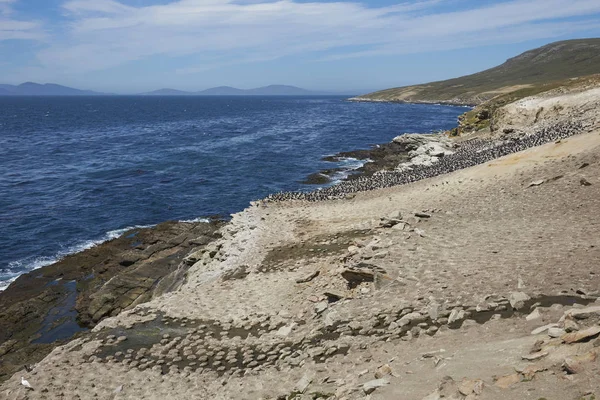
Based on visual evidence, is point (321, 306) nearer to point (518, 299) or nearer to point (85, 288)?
point (518, 299)

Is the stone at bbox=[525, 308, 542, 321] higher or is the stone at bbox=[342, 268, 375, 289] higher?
the stone at bbox=[525, 308, 542, 321]

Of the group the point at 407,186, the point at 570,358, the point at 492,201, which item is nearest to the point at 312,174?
the point at 407,186

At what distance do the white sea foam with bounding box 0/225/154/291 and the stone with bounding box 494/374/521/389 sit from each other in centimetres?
2986

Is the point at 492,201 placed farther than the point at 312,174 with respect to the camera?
No

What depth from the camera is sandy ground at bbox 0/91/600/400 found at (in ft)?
28.6

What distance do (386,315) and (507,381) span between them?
220 inches

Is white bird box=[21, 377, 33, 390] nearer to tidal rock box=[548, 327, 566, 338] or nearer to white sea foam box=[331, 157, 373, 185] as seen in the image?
tidal rock box=[548, 327, 566, 338]

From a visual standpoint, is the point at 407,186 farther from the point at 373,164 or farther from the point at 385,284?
the point at 373,164

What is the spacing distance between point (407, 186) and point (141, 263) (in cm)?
2063

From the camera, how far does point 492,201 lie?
880 inches

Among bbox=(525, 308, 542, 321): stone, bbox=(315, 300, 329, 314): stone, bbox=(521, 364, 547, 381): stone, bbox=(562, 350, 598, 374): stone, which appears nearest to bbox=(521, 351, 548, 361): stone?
bbox=(521, 364, 547, 381): stone

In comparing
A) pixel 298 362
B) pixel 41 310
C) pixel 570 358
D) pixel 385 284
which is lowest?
pixel 41 310

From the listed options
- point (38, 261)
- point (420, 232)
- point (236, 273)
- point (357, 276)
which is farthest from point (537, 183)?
point (38, 261)

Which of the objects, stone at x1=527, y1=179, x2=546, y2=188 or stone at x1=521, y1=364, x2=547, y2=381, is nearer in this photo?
stone at x1=521, y1=364, x2=547, y2=381
